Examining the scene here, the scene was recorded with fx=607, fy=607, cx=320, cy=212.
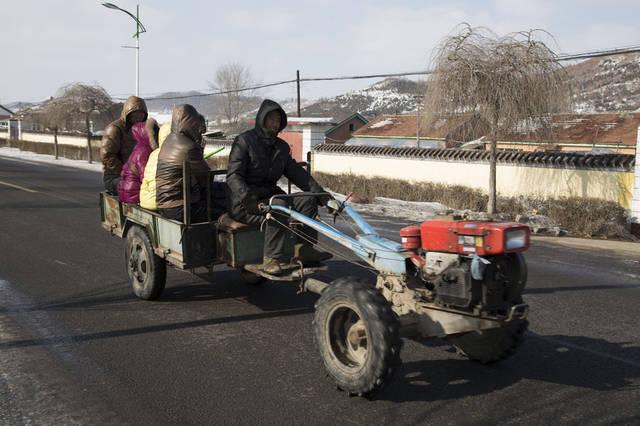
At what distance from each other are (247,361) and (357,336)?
3.89ft

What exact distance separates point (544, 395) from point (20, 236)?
31.4 ft

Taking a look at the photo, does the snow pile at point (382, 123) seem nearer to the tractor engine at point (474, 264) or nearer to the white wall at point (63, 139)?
the white wall at point (63, 139)

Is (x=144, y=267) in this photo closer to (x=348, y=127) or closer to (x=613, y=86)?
(x=348, y=127)

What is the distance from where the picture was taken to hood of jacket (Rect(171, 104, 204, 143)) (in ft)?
21.4

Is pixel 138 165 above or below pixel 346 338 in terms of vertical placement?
above

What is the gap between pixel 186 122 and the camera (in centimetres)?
653

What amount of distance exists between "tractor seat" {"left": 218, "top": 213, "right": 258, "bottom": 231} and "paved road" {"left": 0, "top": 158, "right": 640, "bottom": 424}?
0.99m

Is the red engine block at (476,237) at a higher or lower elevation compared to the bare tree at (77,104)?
lower

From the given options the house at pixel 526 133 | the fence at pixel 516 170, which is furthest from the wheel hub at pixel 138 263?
the fence at pixel 516 170

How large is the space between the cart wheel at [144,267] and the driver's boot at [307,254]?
181cm

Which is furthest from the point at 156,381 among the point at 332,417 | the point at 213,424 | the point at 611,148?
the point at 611,148

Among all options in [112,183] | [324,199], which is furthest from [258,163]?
[112,183]

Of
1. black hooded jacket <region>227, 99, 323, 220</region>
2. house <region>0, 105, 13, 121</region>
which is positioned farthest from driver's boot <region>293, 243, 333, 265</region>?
house <region>0, 105, 13, 121</region>

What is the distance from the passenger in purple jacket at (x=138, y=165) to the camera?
7.31 m
